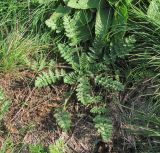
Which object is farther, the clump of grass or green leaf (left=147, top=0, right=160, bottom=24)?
the clump of grass

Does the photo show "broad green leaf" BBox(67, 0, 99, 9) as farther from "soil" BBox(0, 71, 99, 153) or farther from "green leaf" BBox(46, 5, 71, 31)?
"soil" BBox(0, 71, 99, 153)

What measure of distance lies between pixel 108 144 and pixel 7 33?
1.00 metres

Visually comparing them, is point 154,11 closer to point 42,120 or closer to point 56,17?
point 56,17

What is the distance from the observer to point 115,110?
3021 millimetres

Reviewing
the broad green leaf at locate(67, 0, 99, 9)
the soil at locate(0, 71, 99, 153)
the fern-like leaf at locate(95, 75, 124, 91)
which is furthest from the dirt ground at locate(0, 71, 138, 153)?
the broad green leaf at locate(67, 0, 99, 9)

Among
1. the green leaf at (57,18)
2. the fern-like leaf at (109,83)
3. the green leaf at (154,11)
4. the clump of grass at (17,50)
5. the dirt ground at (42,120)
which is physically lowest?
the dirt ground at (42,120)

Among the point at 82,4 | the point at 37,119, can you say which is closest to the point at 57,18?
the point at 82,4

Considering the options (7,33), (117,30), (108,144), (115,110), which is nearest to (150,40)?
(117,30)

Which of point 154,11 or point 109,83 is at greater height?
point 154,11

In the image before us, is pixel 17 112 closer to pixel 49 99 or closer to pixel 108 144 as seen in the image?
pixel 49 99

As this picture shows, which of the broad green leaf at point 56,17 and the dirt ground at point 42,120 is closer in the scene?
the dirt ground at point 42,120

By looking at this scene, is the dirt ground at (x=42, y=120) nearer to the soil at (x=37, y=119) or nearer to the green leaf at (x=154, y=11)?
the soil at (x=37, y=119)

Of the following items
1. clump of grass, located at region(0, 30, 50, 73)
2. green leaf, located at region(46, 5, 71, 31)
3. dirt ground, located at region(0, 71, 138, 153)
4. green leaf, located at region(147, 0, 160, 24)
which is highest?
green leaf, located at region(147, 0, 160, 24)

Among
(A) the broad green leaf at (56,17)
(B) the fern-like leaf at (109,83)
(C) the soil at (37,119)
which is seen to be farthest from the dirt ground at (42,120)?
(A) the broad green leaf at (56,17)
